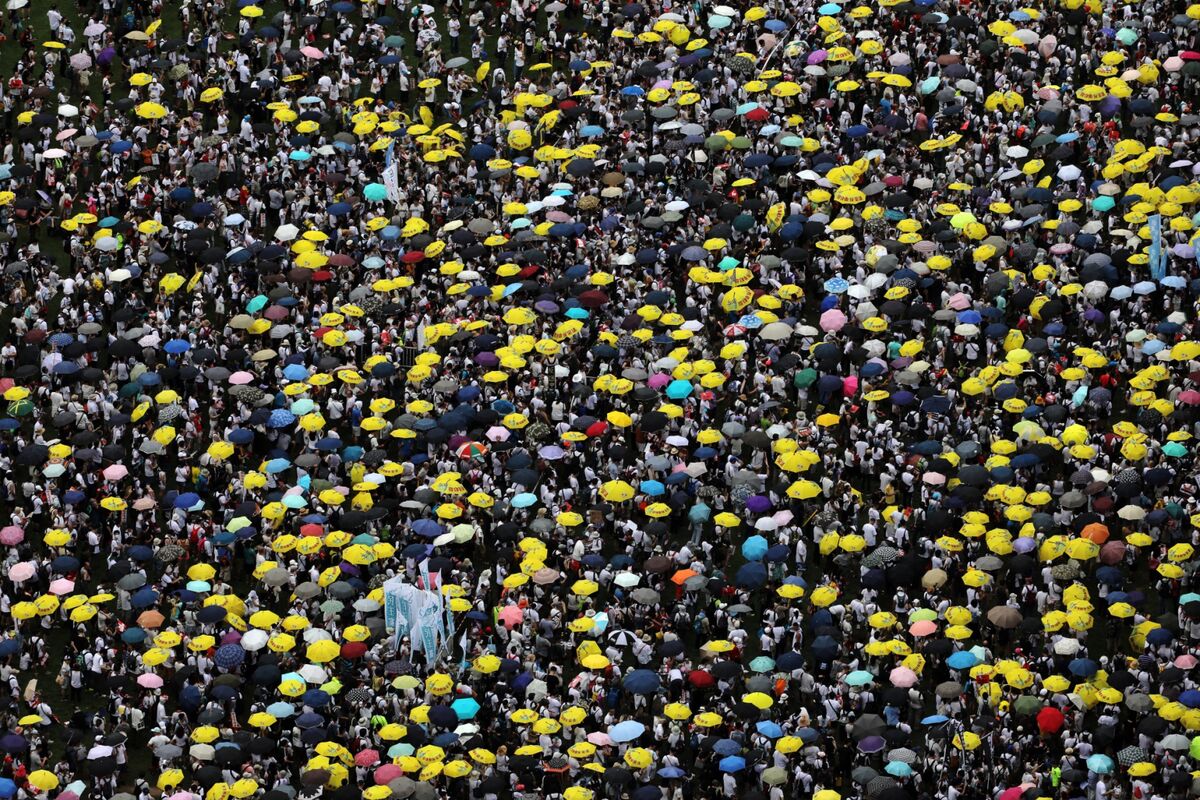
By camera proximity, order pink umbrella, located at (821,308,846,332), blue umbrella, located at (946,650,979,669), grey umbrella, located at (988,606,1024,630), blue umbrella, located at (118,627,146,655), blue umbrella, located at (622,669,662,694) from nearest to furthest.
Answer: blue umbrella, located at (622,669,662,694)
blue umbrella, located at (946,650,979,669)
grey umbrella, located at (988,606,1024,630)
blue umbrella, located at (118,627,146,655)
pink umbrella, located at (821,308,846,332)

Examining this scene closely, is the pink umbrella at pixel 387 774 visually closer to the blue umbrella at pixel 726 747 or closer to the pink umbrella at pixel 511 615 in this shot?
the pink umbrella at pixel 511 615

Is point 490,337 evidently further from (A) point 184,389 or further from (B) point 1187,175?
(B) point 1187,175

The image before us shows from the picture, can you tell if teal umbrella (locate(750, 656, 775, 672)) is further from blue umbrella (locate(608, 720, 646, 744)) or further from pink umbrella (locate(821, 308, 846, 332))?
pink umbrella (locate(821, 308, 846, 332))

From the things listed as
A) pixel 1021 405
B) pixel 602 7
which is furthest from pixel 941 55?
pixel 1021 405

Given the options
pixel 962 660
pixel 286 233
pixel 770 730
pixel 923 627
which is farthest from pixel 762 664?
pixel 286 233

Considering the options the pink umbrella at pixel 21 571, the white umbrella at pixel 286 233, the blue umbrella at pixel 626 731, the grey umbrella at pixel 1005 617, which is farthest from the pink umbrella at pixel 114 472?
the grey umbrella at pixel 1005 617

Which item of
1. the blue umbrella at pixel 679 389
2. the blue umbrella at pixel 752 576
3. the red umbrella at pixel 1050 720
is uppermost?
the blue umbrella at pixel 679 389

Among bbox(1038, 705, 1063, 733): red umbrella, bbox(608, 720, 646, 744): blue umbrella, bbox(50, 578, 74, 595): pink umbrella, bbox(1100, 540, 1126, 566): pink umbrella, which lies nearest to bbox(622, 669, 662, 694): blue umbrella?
bbox(608, 720, 646, 744): blue umbrella
